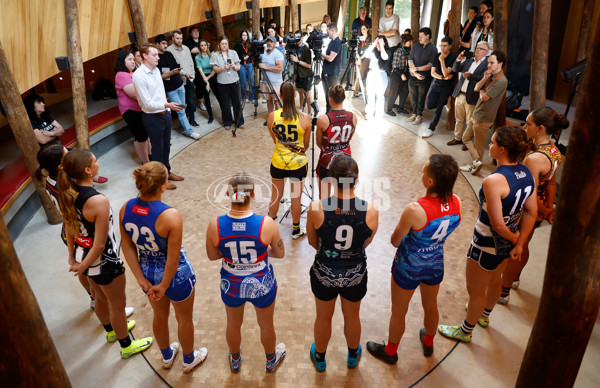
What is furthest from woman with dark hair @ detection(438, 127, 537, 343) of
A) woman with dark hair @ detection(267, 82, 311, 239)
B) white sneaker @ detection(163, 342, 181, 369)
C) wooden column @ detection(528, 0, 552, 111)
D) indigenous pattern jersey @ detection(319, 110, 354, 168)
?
wooden column @ detection(528, 0, 552, 111)

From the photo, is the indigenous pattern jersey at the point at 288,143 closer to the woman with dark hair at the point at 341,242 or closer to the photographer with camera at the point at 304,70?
the woman with dark hair at the point at 341,242

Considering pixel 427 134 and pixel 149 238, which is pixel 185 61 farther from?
pixel 149 238

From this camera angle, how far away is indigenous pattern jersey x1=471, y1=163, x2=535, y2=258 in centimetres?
239

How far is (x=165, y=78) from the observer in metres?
5.98

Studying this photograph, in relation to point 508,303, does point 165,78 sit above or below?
above

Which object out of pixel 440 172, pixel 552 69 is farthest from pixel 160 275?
pixel 552 69

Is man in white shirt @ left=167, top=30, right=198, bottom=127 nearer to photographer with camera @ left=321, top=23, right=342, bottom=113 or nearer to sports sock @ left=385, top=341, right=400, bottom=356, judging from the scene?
photographer with camera @ left=321, top=23, right=342, bottom=113

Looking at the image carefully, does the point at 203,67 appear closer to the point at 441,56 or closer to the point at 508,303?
the point at 441,56

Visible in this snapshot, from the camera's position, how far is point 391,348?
9.02 feet

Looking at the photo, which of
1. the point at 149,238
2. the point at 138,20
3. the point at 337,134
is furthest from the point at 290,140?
the point at 138,20

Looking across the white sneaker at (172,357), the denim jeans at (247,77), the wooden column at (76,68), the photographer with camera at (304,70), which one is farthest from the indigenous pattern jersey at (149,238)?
the denim jeans at (247,77)

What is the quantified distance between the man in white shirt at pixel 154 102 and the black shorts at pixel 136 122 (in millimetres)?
471

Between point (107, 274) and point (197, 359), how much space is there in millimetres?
865

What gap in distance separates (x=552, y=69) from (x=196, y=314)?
7946mm
